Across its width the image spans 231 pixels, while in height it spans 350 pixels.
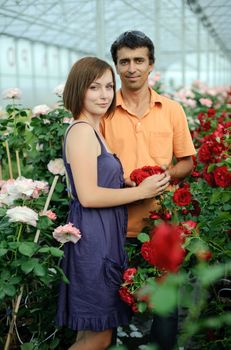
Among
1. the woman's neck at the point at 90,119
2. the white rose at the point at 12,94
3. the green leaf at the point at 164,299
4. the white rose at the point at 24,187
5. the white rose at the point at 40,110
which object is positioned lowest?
the white rose at the point at 24,187

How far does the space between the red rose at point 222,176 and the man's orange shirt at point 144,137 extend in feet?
1.26

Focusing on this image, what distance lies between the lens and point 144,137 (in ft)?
6.48

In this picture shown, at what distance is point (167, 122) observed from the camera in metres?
2.00

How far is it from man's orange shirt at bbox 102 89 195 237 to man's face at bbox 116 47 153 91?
95 millimetres

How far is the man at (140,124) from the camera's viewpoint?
6.41 ft

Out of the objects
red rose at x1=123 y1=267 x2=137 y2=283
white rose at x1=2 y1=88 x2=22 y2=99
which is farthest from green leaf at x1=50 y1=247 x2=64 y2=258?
white rose at x1=2 y1=88 x2=22 y2=99

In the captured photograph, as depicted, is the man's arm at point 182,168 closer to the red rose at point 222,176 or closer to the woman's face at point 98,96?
the red rose at point 222,176

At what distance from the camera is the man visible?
6.41 feet

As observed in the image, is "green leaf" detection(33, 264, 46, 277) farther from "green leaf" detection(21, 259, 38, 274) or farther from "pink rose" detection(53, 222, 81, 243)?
"pink rose" detection(53, 222, 81, 243)

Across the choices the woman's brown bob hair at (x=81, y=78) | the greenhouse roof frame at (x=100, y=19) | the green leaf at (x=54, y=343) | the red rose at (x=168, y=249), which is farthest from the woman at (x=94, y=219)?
the greenhouse roof frame at (x=100, y=19)

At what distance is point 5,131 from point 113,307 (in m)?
1.27

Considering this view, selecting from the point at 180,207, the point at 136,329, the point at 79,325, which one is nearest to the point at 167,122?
the point at 180,207

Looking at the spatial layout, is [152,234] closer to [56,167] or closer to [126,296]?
[126,296]

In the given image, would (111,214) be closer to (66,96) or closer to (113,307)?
(113,307)
